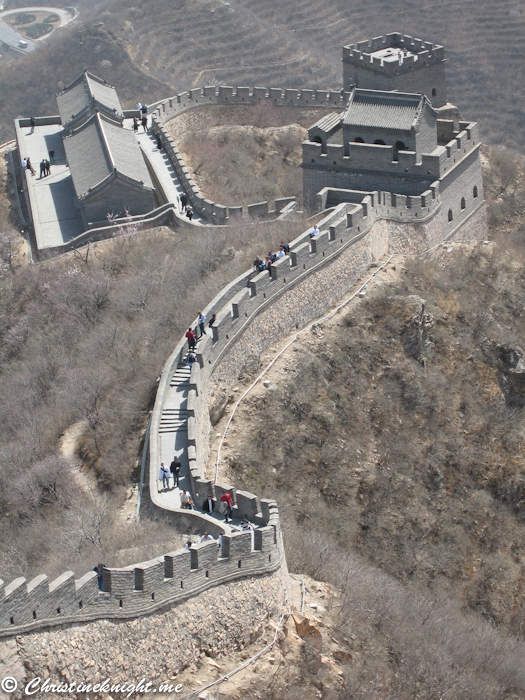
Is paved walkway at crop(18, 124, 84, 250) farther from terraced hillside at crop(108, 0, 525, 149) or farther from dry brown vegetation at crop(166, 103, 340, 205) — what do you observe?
terraced hillside at crop(108, 0, 525, 149)

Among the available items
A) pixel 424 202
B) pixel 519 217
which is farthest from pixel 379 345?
pixel 519 217

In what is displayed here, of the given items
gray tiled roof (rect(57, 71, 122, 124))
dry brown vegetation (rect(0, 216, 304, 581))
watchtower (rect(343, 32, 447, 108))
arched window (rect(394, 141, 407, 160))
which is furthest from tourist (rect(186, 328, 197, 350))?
gray tiled roof (rect(57, 71, 122, 124))

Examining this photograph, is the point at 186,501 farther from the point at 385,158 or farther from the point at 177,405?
the point at 385,158

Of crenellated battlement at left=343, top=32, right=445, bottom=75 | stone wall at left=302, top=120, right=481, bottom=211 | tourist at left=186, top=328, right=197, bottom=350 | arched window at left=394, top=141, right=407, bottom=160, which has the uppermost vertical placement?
crenellated battlement at left=343, top=32, right=445, bottom=75

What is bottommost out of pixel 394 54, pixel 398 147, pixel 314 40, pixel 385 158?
pixel 314 40

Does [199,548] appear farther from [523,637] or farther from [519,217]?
[519,217]

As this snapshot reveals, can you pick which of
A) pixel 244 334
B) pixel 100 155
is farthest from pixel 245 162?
pixel 244 334

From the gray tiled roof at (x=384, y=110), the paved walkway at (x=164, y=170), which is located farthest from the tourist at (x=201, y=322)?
the paved walkway at (x=164, y=170)
